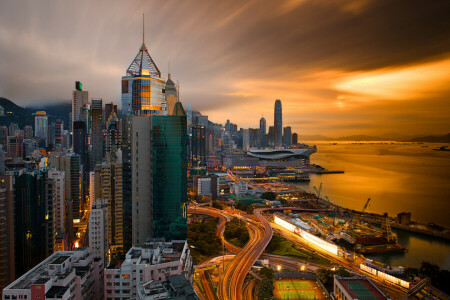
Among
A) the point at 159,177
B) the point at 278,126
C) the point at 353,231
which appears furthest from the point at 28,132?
the point at 278,126

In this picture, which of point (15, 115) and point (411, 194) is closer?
point (411, 194)

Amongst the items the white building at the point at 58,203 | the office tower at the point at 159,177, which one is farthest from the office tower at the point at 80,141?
the office tower at the point at 159,177

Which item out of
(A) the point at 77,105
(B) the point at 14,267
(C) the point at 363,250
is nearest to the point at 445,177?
(C) the point at 363,250

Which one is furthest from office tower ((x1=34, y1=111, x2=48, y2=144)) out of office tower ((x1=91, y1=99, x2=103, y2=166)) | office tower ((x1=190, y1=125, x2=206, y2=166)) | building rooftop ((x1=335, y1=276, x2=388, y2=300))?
building rooftop ((x1=335, y1=276, x2=388, y2=300))

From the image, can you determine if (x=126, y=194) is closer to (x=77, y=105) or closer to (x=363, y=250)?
(x=363, y=250)

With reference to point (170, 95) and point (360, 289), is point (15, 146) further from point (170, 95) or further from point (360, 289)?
point (360, 289)

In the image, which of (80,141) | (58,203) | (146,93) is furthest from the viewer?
(80,141)
